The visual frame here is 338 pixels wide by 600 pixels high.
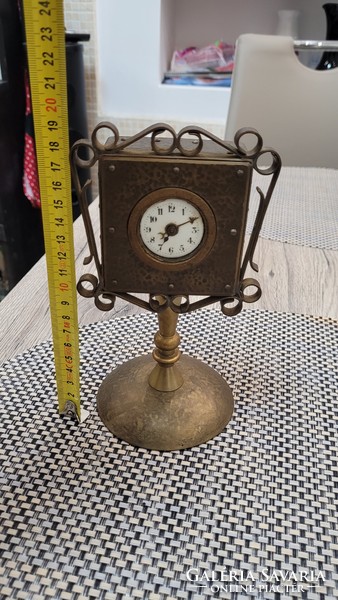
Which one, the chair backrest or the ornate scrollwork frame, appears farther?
the chair backrest

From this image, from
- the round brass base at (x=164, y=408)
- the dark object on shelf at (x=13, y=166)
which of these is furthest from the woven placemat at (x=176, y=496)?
the dark object on shelf at (x=13, y=166)

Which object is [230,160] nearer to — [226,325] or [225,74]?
[226,325]

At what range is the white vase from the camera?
7.16 ft

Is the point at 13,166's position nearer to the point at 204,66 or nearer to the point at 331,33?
the point at 204,66

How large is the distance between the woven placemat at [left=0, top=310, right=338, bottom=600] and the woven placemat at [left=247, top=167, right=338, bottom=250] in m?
0.40

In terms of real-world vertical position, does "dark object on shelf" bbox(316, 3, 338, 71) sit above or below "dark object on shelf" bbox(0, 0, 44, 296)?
above

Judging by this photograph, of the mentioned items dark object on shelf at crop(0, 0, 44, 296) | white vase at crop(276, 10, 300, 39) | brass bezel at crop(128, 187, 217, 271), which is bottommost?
dark object on shelf at crop(0, 0, 44, 296)

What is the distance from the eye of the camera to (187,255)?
51 centimetres

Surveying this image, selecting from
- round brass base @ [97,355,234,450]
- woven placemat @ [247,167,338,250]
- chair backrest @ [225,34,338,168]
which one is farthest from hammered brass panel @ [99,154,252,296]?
chair backrest @ [225,34,338,168]

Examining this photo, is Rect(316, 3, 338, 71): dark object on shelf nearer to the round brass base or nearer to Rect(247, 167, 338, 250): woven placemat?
Rect(247, 167, 338, 250): woven placemat

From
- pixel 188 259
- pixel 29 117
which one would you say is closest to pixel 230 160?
pixel 188 259

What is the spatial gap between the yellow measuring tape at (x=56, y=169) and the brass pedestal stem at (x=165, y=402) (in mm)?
51

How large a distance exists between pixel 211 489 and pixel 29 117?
1.61 meters

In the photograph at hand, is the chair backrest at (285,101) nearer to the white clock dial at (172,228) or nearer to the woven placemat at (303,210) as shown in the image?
the woven placemat at (303,210)
